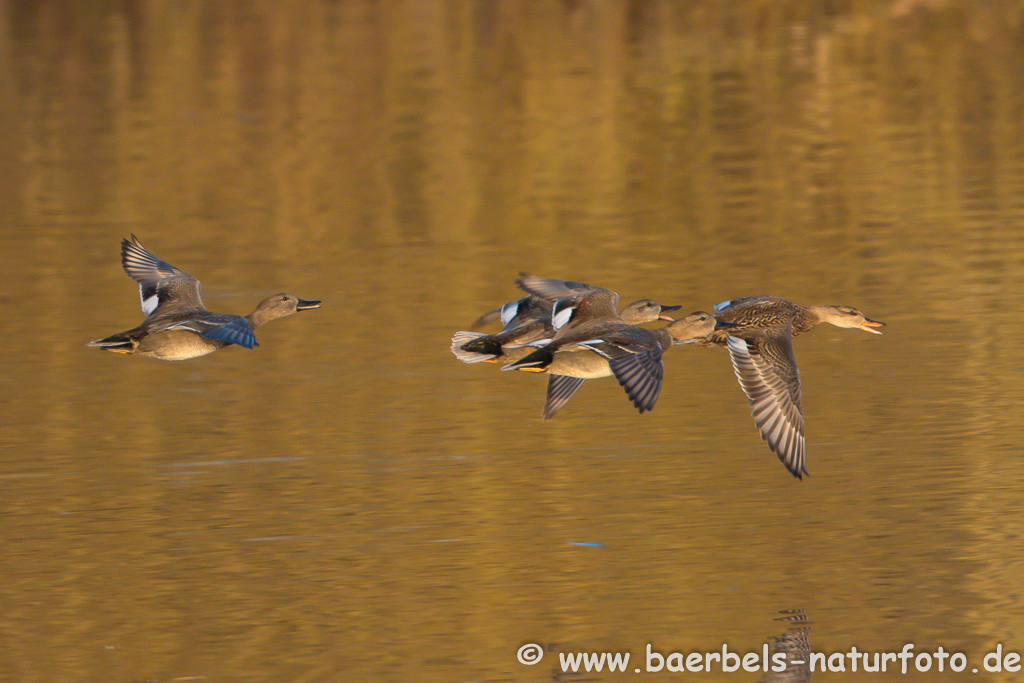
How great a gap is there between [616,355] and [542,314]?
5.28ft

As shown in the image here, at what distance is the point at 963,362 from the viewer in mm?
11359

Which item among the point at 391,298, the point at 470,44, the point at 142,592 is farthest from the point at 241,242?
→ the point at 470,44

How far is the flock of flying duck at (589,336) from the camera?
29.7ft

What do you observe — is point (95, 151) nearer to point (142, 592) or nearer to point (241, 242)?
point (241, 242)

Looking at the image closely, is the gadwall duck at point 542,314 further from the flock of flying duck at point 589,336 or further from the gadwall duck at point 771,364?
the gadwall duck at point 771,364

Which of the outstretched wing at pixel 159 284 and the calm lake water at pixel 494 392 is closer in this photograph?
the calm lake water at pixel 494 392

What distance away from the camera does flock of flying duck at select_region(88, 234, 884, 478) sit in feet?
29.7

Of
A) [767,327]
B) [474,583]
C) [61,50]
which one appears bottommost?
[474,583]

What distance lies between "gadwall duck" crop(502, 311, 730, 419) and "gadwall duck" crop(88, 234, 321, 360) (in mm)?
1416

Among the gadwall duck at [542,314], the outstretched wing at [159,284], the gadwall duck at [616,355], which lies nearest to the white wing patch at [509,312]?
the gadwall duck at [542,314]

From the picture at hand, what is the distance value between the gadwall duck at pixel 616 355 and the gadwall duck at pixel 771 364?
0.17 meters

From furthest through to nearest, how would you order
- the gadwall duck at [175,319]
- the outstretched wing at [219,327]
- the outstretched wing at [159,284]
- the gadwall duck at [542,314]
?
the outstretched wing at [159,284] < the gadwall duck at [542,314] < the gadwall duck at [175,319] < the outstretched wing at [219,327]

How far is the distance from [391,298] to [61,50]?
694 inches

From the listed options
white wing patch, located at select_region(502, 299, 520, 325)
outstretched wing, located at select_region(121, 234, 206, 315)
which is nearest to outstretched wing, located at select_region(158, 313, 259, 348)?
outstretched wing, located at select_region(121, 234, 206, 315)
